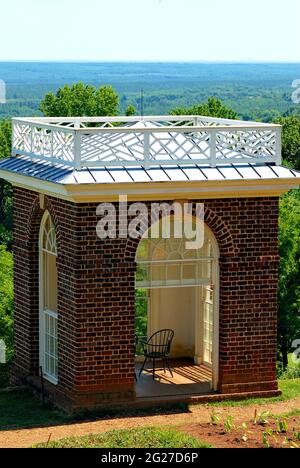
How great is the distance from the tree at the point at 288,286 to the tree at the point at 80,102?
971 inches

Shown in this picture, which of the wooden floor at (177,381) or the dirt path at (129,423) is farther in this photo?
the wooden floor at (177,381)

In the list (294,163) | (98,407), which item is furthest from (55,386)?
(294,163)

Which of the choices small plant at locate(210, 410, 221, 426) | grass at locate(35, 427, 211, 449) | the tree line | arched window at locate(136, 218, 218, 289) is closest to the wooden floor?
small plant at locate(210, 410, 221, 426)

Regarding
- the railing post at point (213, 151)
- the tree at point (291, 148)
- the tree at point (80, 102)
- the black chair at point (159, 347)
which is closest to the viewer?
the railing post at point (213, 151)

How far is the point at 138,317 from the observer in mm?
37094

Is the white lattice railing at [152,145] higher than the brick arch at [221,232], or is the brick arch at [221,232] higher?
the white lattice railing at [152,145]

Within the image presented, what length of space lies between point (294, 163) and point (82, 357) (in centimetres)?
4484

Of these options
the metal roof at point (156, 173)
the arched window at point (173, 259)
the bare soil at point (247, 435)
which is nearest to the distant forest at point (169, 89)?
the arched window at point (173, 259)

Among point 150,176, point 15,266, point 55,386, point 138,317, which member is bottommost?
point 138,317

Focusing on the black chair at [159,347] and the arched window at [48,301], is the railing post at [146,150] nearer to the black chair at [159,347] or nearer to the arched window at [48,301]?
the arched window at [48,301]

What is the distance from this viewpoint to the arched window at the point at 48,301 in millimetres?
19766
